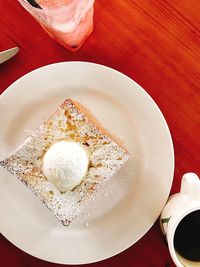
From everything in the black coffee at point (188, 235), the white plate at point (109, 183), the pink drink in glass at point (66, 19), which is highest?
the pink drink in glass at point (66, 19)

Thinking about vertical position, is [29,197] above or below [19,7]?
below

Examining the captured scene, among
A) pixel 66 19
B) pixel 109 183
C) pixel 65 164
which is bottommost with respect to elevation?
pixel 109 183

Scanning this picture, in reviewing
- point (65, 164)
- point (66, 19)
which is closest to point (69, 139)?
point (65, 164)

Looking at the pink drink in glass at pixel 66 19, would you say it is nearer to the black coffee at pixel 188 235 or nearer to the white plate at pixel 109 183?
the white plate at pixel 109 183

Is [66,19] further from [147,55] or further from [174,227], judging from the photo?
[174,227]

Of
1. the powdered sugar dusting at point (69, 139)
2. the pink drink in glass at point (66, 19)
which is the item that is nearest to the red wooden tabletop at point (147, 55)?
the pink drink in glass at point (66, 19)

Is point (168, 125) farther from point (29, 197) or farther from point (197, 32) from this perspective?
point (29, 197)

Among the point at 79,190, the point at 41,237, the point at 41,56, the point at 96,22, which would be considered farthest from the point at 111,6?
the point at 41,237
